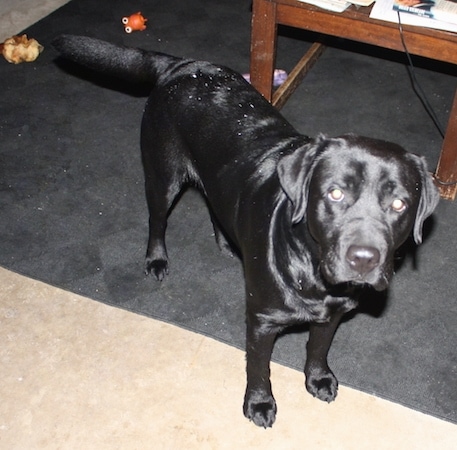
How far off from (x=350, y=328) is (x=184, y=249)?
82 cm

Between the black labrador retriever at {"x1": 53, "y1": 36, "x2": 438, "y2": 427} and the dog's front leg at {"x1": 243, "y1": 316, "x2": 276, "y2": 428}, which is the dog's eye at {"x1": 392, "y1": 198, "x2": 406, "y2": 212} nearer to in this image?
the black labrador retriever at {"x1": 53, "y1": 36, "x2": 438, "y2": 427}

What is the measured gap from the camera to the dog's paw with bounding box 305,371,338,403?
2416 millimetres

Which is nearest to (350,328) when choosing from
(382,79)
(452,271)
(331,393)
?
(331,393)

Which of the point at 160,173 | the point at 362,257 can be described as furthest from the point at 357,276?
the point at 160,173

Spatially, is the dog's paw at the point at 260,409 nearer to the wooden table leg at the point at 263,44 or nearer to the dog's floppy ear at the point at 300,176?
the dog's floppy ear at the point at 300,176

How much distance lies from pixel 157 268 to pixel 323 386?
2.88ft

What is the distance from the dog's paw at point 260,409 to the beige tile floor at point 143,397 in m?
0.03

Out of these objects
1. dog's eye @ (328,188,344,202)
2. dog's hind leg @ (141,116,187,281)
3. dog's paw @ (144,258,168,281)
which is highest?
dog's eye @ (328,188,344,202)

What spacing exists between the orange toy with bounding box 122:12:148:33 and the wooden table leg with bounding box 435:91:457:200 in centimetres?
223

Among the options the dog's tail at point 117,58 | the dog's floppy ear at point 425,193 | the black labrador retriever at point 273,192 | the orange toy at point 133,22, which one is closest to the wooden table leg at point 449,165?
the black labrador retriever at point 273,192

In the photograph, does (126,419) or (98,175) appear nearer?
(126,419)

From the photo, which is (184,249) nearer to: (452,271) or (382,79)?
(452,271)

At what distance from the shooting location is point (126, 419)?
236 cm

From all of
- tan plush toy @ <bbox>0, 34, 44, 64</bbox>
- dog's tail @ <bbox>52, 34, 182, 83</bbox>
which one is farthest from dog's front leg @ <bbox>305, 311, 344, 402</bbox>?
tan plush toy @ <bbox>0, 34, 44, 64</bbox>
